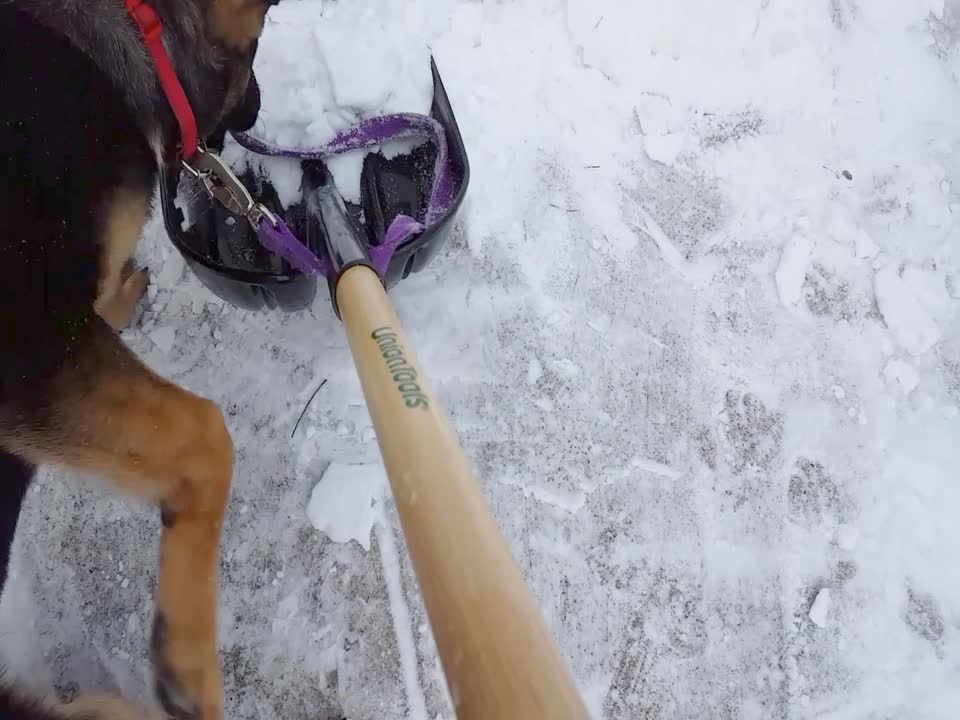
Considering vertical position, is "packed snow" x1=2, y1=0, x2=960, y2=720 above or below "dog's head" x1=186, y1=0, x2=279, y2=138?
below

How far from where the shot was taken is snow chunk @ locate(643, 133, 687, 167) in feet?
8.27

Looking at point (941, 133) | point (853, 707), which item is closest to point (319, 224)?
point (853, 707)

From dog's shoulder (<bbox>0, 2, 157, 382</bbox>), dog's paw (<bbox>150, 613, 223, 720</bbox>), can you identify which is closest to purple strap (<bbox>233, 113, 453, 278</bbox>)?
dog's shoulder (<bbox>0, 2, 157, 382</bbox>)

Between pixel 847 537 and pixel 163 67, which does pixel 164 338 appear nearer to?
pixel 163 67

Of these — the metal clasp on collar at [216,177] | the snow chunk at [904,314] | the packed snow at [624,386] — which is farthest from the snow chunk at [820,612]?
the metal clasp on collar at [216,177]

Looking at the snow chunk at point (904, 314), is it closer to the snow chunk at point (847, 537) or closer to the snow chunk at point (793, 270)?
the snow chunk at point (793, 270)

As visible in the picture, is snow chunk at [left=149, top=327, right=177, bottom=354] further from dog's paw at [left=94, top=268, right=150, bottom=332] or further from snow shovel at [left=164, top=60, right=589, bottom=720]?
snow shovel at [left=164, top=60, right=589, bottom=720]

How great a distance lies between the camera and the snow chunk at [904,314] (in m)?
2.39

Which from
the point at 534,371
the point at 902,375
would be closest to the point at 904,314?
the point at 902,375

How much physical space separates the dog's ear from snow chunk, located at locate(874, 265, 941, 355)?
220 centimetres

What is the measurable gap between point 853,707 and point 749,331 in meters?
1.20

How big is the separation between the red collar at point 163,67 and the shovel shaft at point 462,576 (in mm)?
941

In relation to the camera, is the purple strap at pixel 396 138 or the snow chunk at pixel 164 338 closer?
the purple strap at pixel 396 138

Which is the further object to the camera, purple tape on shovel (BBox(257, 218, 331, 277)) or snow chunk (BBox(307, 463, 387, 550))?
snow chunk (BBox(307, 463, 387, 550))
